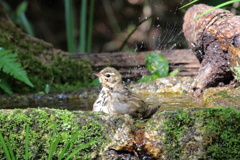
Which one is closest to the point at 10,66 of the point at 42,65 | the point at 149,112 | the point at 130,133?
the point at 42,65

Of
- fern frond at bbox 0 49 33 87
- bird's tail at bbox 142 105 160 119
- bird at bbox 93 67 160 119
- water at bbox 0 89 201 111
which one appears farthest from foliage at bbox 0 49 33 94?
bird's tail at bbox 142 105 160 119

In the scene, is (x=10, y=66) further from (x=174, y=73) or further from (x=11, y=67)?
(x=174, y=73)

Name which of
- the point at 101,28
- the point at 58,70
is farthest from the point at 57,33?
the point at 58,70

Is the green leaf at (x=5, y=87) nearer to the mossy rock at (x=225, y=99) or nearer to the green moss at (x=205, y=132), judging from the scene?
the mossy rock at (x=225, y=99)

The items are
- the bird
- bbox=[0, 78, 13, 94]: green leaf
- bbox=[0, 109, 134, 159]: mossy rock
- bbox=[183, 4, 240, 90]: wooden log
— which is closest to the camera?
bbox=[0, 109, 134, 159]: mossy rock

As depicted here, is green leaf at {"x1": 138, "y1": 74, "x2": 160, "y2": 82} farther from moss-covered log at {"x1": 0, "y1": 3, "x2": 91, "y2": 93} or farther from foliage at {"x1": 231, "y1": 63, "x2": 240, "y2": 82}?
foliage at {"x1": 231, "y1": 63, "x2": 240, "y2": 82}

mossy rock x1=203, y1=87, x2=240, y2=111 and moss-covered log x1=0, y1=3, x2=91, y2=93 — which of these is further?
moss-covered log x1=0, y1=3, x2=91, y2=93
